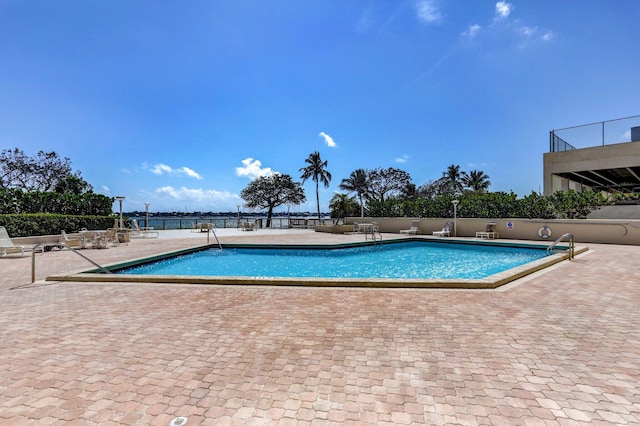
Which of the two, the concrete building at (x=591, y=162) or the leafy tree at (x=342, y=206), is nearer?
the concrete building at (x=591, y=162)

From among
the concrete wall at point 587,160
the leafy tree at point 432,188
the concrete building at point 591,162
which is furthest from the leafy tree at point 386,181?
the concrete wall at point 587,160

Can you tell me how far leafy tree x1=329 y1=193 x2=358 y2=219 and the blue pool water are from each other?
50.6 ft

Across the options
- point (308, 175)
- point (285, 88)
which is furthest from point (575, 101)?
point (308, 175)

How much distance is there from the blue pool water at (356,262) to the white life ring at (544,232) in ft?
7.69

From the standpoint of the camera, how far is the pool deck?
6.32 ft

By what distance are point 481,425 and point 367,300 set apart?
104 inches

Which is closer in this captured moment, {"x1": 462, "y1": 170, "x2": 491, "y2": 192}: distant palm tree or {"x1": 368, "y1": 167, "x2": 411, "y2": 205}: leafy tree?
{"x1": 368, "y1": 167, "x2": 411, "y2": 205}: leafy tree

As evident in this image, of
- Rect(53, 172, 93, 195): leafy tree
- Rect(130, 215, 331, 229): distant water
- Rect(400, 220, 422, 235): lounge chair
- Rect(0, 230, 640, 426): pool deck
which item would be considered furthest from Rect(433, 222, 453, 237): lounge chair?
Rect(53, 172, 93, 195): leafy tree

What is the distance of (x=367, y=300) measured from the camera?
4.39m

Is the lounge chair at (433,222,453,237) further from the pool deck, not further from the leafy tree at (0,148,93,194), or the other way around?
the leafy tree at (0,148,93,194)

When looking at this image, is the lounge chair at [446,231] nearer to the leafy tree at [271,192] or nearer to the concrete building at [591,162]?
the concrete building at [591,162]

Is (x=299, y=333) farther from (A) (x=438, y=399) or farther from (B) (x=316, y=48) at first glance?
(B) (x=316, y=48)

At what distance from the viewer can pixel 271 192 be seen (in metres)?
34.4

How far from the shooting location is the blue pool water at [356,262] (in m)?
8.17
